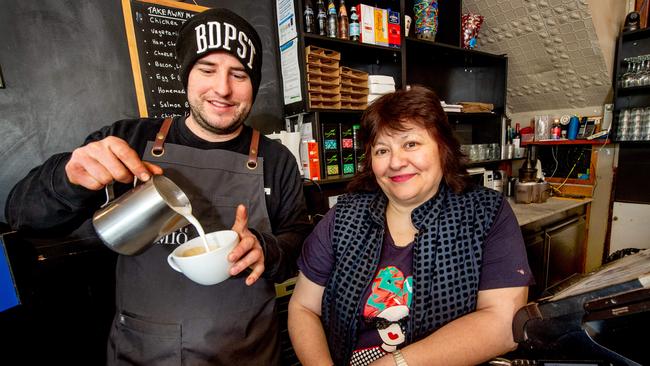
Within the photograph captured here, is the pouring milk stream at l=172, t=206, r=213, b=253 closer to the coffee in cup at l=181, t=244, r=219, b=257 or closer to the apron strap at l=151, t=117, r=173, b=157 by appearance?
the coffee in cup at l=181, t=244, r=219, b=257

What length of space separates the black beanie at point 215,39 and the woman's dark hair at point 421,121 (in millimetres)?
526

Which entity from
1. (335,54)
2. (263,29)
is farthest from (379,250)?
(263,29)

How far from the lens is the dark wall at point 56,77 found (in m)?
1.44

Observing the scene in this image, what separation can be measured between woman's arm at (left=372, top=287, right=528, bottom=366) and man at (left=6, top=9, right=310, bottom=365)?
494mm

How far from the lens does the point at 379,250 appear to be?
3.86 feet

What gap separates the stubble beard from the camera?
1123 mm

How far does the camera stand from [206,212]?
1125 mm

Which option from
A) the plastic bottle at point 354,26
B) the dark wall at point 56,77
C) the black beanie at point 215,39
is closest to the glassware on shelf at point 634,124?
the plastic bottle at point 354,26

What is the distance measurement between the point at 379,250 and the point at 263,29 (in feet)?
5.86

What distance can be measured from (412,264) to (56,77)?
1929 mm

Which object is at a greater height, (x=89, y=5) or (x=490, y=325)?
(x=89, y=5)

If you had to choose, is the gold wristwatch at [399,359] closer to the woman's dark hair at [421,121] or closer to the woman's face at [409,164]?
the woman's face at [409,164]

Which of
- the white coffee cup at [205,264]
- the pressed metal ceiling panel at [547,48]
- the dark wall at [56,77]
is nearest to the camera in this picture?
the white coffee cup at [205,264]

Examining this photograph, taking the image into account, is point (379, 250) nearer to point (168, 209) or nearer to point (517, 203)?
point (168, 209)
